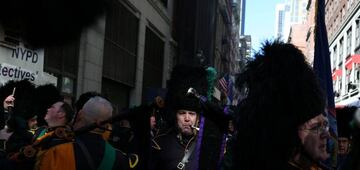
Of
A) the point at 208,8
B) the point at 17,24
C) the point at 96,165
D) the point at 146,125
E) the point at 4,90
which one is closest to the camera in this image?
the point at 17,24

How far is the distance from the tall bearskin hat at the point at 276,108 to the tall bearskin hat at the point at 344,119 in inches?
112

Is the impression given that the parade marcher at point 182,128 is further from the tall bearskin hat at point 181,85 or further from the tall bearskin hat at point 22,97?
the tall bearskin hat at point 22,97

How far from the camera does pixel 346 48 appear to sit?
150 feet

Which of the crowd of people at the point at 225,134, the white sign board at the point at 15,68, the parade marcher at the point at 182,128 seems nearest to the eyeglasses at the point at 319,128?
the crowd of people at the point at 225,134

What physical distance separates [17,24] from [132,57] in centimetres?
1764

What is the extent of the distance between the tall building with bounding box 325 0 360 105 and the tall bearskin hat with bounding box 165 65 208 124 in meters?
28.0

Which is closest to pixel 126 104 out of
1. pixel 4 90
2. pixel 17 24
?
pixel 4 90

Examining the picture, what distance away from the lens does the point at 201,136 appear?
3867mm

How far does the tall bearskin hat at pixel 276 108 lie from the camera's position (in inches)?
111

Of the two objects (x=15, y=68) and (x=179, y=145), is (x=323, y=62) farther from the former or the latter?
(x=15, y=68)

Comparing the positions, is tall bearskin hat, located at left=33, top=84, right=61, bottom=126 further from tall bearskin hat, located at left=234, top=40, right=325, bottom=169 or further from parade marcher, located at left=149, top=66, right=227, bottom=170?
tall bearskin hat, located at left=234, top=40, right=325, bottom=169

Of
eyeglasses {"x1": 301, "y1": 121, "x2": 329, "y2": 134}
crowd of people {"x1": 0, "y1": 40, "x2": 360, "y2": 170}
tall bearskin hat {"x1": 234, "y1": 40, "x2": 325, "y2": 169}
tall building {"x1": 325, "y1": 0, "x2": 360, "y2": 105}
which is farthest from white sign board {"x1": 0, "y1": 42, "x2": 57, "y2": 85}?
tall building {"x1": 325, "y1": 0, "x2": 360, "y2": 105}

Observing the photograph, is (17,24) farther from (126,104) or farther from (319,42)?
(126,104)

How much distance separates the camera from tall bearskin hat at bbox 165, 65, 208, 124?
5.20m
